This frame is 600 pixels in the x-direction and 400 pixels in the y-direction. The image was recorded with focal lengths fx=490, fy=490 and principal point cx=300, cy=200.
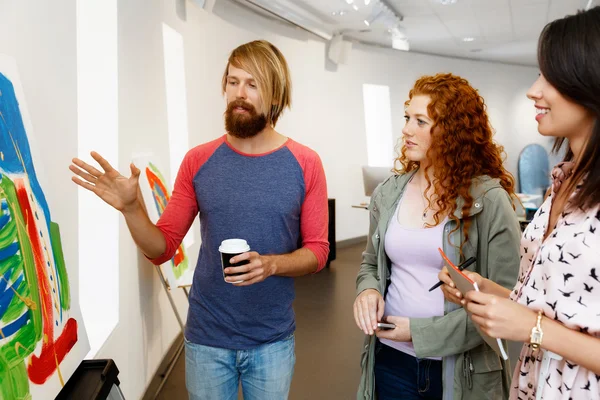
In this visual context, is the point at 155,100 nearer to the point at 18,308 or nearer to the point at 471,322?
the point at 18,308

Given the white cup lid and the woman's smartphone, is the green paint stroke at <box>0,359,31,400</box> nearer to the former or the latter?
the white cup lid

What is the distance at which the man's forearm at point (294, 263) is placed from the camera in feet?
4.89

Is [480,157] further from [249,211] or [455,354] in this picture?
[249,211]

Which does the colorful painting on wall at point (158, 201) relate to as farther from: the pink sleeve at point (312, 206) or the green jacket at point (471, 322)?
the green jacket at point (471, 322)

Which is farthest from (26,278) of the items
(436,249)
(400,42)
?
(400,42)

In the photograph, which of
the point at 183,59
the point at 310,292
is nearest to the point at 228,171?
the point at 183,59

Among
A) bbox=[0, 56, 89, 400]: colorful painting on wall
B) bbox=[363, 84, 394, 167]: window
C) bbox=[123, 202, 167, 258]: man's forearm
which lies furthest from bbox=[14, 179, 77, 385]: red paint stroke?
bbox=[363, 84, 394, 167]: window

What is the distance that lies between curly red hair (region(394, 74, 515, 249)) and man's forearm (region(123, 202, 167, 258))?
33.8 inches

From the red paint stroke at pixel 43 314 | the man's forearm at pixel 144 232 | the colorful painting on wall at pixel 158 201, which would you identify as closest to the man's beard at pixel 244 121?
the man's forearm at pixel 144 232

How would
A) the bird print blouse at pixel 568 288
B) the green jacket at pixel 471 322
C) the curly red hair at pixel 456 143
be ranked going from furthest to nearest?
the curly red hair at pixel 456 143 → the green jacket at pixel 471 322 → the bird print blouse at pixel 568 288

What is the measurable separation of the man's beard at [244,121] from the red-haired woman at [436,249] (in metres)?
0.48

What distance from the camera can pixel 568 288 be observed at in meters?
0.97

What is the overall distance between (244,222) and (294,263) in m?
0.21

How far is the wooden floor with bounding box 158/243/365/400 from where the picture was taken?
10.3 ft
